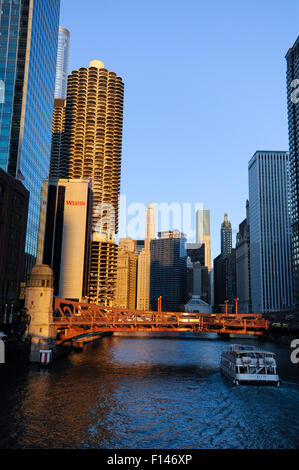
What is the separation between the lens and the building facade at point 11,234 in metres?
99.8

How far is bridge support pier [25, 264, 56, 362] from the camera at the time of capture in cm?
8088

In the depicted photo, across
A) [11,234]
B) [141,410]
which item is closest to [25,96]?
[11,234]

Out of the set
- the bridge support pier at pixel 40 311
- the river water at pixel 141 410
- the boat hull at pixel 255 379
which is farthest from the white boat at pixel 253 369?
the bridge support pier at pixel 40 311

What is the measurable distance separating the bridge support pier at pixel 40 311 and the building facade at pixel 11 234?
1648 cm

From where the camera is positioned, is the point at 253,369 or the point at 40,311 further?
the point at 40,311

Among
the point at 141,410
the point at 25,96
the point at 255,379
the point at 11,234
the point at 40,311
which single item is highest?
A: the point at 25,96

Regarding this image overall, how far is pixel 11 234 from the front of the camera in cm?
10631

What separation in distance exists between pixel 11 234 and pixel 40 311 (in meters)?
31.2

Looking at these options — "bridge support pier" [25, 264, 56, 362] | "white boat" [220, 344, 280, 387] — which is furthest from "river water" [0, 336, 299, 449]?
"bridge support pier" [25, 264, 56, 362]

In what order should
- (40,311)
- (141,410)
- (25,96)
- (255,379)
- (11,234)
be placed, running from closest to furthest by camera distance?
(141,410), (255,379), (40,311), (11,234), (25,96)

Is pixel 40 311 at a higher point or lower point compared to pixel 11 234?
lower

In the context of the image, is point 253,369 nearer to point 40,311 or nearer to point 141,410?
point 141,410

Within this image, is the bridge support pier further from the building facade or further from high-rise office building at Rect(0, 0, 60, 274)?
high-rise office building at Rect(0, 0, 60, 274)
